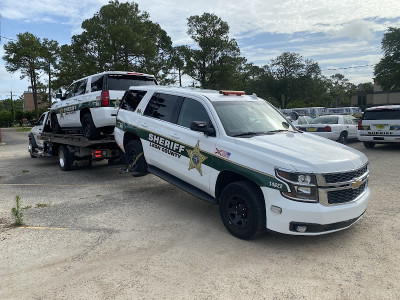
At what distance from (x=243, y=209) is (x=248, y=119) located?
1.48 metres

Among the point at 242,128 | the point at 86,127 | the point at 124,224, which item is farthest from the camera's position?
Result: the point at 86,127

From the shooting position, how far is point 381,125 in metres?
12.6

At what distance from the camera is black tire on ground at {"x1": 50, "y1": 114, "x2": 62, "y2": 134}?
1041 centimetres

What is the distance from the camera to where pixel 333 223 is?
3855mm

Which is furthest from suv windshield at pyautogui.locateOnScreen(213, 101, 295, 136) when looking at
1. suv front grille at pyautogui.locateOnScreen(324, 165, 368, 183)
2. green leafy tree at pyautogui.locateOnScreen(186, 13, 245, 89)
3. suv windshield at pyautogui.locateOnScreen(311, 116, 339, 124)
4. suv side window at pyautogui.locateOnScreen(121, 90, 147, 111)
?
green leafy tree at pyautogui.locateOnScreen(186, 13, 245, 89)

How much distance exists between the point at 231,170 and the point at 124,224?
200 cm

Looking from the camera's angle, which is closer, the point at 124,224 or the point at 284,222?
the point at 284,222

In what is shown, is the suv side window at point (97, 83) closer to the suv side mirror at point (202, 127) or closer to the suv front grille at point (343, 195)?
the suv side mirror at point (202, 127)

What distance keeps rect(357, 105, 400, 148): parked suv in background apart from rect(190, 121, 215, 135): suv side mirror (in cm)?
1044

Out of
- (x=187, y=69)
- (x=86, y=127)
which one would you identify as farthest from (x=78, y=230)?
(x=187, y=69)

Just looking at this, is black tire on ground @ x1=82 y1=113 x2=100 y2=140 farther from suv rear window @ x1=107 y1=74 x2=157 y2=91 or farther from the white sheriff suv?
the white sheriff suv

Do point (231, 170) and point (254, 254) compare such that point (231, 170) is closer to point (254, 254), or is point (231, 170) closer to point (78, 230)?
point (254, 254)

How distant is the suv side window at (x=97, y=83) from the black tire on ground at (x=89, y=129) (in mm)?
660

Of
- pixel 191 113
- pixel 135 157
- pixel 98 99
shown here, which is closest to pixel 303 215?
pixel 191 113
